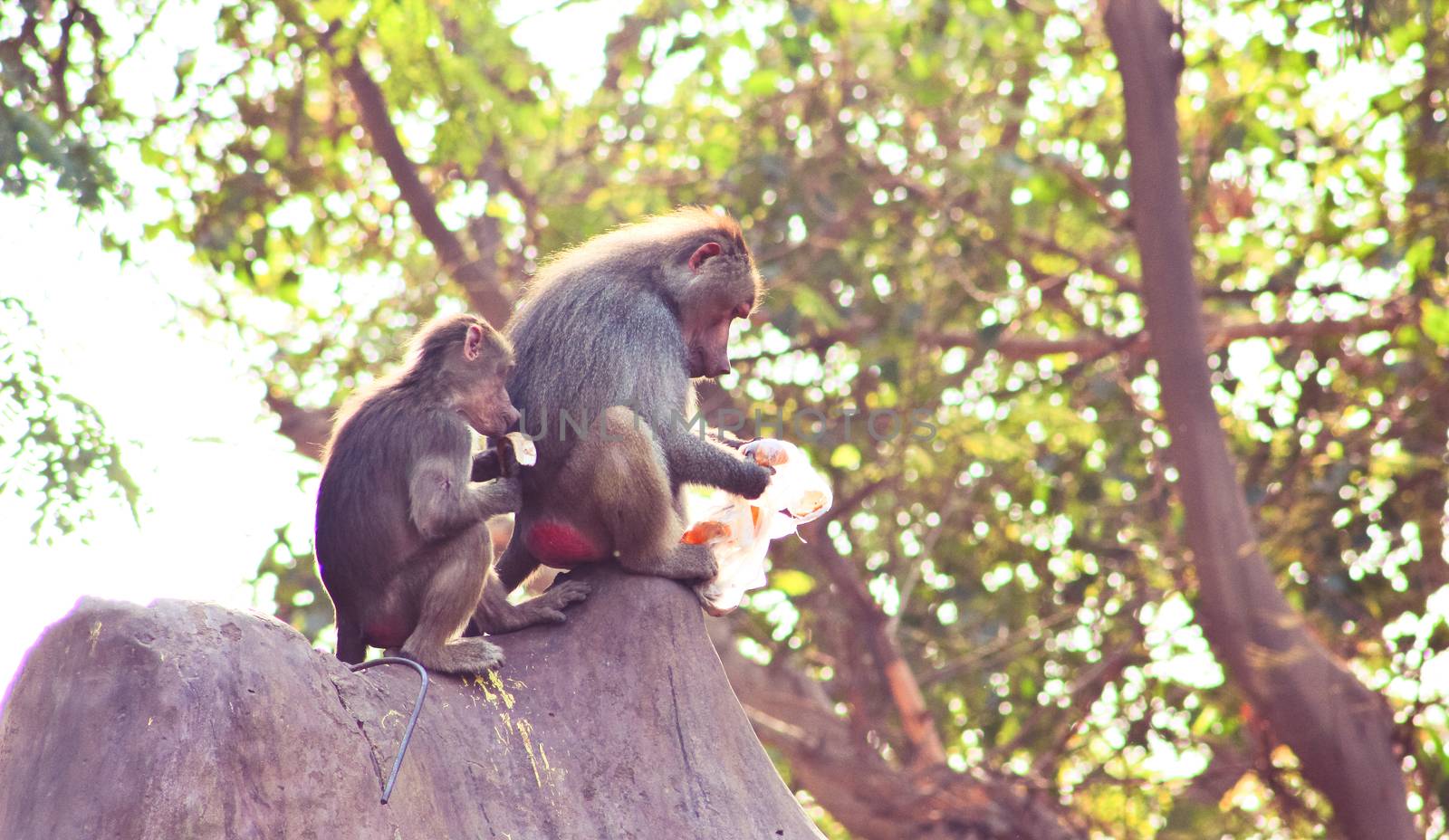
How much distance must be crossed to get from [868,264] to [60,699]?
5.61m

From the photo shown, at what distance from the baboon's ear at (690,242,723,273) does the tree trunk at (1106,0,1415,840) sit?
9.02 feet

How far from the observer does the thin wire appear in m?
2.91

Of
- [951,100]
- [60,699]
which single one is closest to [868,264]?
[951,100]

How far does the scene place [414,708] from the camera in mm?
3143

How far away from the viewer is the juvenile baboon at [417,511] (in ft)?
11.1

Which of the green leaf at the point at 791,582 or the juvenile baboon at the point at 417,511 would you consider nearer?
the juvenile baboon at the point at 417,511

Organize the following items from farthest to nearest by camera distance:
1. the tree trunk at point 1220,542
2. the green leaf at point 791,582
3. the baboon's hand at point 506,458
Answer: the green leaf at point 791,582, the tree trunk at point 1220,542, the baboon's hand at point 506,458

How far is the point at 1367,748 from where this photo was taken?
19.4 ft

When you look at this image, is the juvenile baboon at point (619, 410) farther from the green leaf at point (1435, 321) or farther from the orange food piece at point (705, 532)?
the green leaf at point (1435, 321)

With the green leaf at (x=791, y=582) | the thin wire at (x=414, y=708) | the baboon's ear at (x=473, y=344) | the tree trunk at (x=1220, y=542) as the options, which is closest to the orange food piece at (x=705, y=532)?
the baboon's ear at (x=473, y=344)

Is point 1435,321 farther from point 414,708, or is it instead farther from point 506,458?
point 414,708

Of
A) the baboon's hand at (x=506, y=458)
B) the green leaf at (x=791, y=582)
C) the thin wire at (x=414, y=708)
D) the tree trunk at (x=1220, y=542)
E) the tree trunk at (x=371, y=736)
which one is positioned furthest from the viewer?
the green leaf at (x=791, y=582)

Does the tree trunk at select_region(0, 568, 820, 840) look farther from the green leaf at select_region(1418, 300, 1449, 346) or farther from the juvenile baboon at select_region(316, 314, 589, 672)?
the green leaf at select_region(1418, 300, 1449, 346)

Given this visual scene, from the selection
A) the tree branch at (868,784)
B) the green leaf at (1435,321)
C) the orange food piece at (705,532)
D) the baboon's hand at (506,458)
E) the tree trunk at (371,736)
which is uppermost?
the green leaf at (1435,321)
